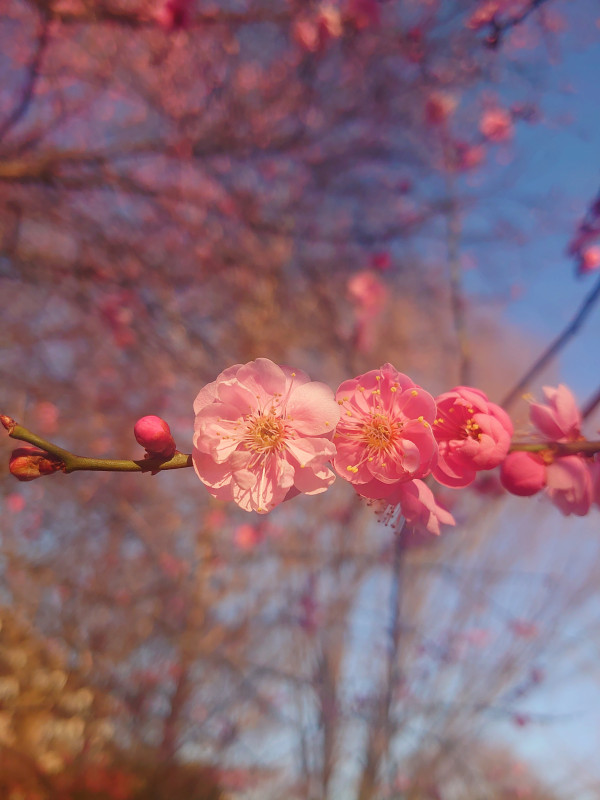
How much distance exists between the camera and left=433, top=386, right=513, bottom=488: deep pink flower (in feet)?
2.37

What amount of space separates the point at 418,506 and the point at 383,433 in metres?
0.13

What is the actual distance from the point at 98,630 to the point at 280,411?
3.41 metres

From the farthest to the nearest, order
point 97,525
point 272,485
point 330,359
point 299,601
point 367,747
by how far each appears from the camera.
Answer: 1. point 330,359
2. point 97,525
3. point 299,601
4. point 367,747
5. point 272,485

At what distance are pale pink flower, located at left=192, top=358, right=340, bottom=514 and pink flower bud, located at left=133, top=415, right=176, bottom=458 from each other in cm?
7

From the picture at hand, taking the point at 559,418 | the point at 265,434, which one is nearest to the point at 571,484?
the point at 559,418

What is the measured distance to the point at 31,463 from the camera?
615mm

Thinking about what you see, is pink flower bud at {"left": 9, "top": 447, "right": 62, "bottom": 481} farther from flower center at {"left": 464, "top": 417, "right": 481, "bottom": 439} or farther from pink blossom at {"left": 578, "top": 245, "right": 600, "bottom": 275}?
pink blossom at {"left": 578, "top": 245, "right": 600, "bottom": 275}

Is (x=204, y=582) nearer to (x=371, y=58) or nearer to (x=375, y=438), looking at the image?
(x=375, y=438)

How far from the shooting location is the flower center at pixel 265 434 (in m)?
0.79

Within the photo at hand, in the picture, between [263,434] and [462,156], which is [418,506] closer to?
[263,434]

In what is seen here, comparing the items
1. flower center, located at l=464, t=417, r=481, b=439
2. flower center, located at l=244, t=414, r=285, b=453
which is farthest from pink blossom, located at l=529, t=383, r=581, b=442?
flower center, located at l=244, t=414, r=285, b=453

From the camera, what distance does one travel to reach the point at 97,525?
12.0 ft

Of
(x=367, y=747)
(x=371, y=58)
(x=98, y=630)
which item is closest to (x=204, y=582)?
(x=98, y=630)

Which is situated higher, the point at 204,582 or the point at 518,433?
the point at 518,433
